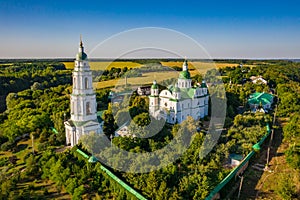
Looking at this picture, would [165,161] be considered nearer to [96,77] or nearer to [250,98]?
[250,98]

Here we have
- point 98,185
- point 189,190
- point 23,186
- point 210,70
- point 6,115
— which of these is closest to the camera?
point 189,190

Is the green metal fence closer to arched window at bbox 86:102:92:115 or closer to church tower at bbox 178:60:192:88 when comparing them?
arched window at bbox 86:102:92:115

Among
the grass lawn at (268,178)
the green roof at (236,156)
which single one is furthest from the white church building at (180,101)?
the grass lawn at (268,178)

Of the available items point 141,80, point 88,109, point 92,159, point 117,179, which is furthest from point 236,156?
point 141,80

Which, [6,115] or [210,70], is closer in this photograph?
[6,115]

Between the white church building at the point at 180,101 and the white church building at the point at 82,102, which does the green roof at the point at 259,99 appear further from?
the white church building at the point at 82,102

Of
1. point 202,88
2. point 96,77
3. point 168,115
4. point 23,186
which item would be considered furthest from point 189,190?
point 96,77
